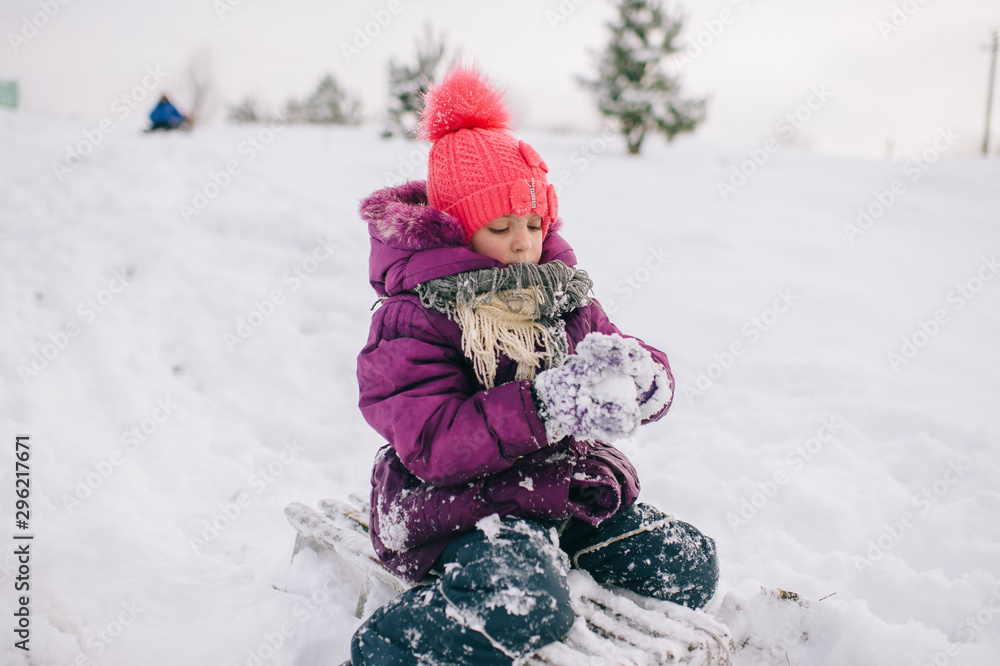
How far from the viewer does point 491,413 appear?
153 cm

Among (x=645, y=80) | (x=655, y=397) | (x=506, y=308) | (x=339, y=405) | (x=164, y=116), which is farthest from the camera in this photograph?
(x=645, y=80)

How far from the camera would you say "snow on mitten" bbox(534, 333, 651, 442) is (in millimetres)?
1456

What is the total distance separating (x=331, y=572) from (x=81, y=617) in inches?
30.7

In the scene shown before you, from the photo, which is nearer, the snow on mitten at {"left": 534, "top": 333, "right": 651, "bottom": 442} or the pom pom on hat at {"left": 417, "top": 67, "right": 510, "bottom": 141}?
the snow on mitten at {"left": 534, "top": 333, "right": 651, "bottom": 442}

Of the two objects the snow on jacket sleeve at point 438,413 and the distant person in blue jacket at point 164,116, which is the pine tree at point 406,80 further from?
the snow on jacket sleeve at point 438,413

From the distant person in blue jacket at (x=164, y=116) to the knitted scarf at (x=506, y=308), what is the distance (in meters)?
10.7

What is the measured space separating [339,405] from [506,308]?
2093 mm

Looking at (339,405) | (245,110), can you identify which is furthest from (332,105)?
(339,405)

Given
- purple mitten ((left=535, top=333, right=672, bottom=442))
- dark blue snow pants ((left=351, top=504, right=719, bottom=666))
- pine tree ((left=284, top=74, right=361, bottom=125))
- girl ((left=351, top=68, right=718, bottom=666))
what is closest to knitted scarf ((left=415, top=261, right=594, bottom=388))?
girl ((left=351, top=68, right=718, bottom=666))

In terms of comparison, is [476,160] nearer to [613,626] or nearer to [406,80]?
[613,626]

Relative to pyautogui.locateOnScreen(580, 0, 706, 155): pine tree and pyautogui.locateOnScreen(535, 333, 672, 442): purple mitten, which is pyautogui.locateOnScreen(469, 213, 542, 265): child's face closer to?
pyautogui.locateOnScreen(535, 333, 672, 442): purple mitten

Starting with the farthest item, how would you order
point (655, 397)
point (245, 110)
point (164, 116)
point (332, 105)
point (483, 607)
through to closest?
point (245, 110) < point (332, 105) < point (164, 116) < point (655, 397) < point (483, 607)

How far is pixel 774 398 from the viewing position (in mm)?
3305

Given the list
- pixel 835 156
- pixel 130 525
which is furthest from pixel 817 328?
pixel 835 156
